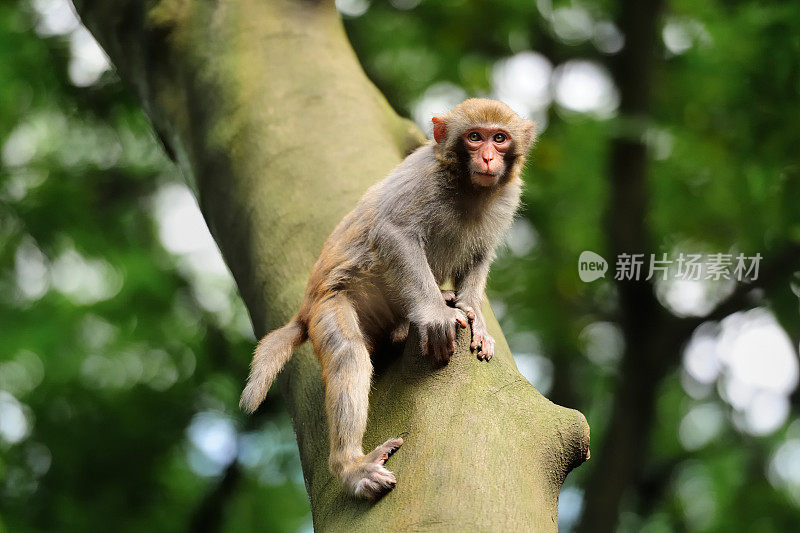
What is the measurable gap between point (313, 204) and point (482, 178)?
1.08m

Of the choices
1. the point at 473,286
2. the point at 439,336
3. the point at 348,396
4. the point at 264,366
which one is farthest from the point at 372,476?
the point at 473,286

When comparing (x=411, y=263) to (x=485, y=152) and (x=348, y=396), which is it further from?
(x=348, y=396)

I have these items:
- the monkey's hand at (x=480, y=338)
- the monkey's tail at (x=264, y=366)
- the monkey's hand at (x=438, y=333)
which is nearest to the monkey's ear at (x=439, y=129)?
the monkey's hand at (x=480, y=338)

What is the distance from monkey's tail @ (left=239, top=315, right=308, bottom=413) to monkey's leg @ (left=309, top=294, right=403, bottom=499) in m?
0.21

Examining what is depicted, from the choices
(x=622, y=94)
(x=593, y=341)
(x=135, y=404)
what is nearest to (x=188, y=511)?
(x=135, y=404)

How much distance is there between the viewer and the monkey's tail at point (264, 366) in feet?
13.5

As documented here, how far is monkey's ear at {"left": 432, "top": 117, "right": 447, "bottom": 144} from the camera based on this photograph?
15.0ft

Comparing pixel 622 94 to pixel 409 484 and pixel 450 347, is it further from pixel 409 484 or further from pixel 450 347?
pixel 409 484

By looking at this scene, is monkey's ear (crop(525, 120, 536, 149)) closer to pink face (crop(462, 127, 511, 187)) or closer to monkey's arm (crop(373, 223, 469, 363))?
pink face (crop(462, 127, 511, 187))

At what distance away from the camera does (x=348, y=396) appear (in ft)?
12.1

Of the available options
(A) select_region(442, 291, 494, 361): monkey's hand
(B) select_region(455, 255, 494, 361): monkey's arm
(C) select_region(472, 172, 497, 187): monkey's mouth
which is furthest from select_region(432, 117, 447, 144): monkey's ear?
(A) select_region(442, 291, 494, 361): monkey's hand

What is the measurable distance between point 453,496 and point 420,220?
1.70 metres

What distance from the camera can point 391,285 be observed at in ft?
14.0

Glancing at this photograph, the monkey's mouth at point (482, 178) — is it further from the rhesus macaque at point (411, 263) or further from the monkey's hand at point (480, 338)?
the monkey's hand at point (480, 338)
